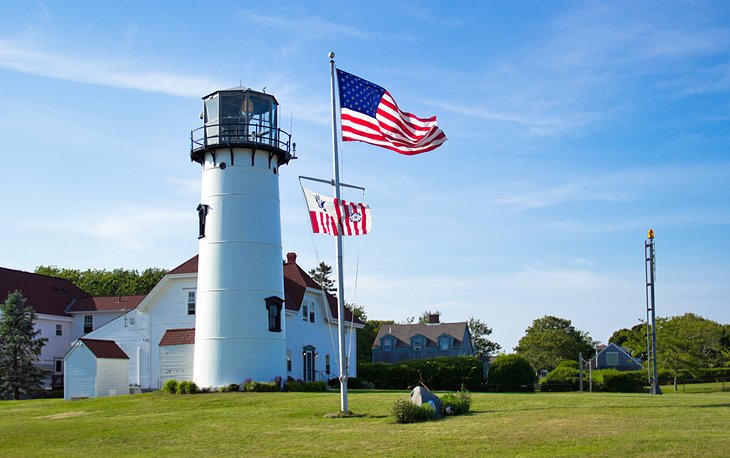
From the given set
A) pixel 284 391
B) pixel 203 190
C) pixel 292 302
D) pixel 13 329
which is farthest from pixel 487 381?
pixel 13 329

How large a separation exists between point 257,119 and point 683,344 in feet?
109

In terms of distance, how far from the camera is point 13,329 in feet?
153

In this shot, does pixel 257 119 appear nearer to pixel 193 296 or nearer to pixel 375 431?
pixel 193 296

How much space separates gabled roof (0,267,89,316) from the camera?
172 ft

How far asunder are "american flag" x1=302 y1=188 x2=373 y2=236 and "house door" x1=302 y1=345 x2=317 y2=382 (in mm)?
22530

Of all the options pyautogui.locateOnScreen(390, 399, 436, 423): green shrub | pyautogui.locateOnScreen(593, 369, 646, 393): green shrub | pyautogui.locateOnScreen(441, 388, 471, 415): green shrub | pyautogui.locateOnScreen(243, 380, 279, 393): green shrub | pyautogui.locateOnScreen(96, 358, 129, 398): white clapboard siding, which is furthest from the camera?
pyautogui.locateOnScreen(593, 369, 646, 393): green shrub

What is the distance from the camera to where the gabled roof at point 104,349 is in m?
41.2

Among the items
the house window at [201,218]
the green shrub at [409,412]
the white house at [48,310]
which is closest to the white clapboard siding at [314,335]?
the house window at [201,218]

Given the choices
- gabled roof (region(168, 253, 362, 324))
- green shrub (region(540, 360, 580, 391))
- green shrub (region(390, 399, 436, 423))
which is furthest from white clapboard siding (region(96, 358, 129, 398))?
green shrub (region(540, 360, 580, 391))

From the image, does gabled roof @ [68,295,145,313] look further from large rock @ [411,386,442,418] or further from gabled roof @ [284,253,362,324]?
large rock @ [411,386,442,418]

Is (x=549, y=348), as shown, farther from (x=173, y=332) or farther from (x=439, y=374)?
(x=173, y=332)

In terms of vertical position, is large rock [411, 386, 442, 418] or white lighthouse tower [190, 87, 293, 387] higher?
white lighthouse tower [190, 87, 293, 387]

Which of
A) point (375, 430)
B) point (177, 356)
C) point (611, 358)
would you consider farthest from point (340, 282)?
point (611, 358)

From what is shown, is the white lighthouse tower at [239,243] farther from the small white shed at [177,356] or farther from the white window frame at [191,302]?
the white window frame at [191,302]
